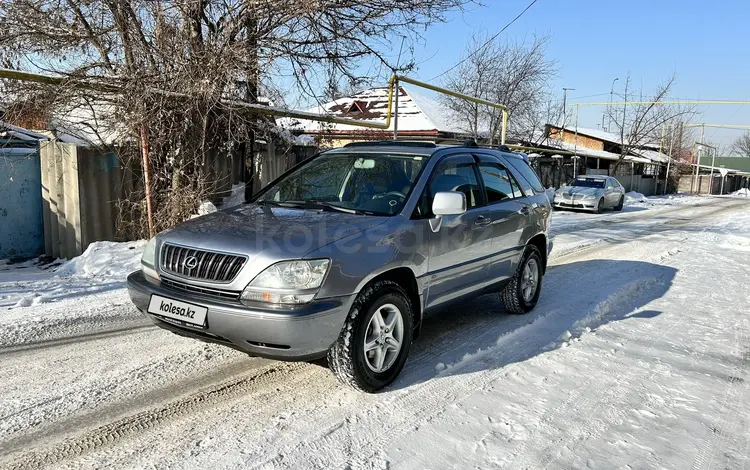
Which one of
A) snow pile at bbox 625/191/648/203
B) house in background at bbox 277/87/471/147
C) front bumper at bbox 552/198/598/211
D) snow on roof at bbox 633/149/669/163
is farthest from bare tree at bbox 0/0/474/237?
snow on roof at bbox 633/149/669/163

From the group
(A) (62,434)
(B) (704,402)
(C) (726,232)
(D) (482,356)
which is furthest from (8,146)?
(C) (726,232)

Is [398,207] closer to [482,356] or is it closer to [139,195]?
[482,356]

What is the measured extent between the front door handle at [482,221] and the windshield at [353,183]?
756 mm

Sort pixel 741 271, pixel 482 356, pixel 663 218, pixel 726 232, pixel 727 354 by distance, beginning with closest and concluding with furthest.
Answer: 1. pixel 482 356
2. pixel 727 354
3. pixel 741 271
4. pixel 726 232
5. pixel 663 218

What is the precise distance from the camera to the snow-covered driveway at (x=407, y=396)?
2.89 meters

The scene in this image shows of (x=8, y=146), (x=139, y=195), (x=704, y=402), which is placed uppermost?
→ (x=8, y=146)

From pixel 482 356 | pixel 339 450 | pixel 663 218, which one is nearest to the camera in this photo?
pixel 339 450

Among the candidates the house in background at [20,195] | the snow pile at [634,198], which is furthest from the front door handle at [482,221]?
the snow pile at [634,198]

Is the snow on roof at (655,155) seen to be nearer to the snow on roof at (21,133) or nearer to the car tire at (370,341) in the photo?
the snow on roof at (21,133)

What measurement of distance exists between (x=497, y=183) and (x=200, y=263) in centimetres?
314

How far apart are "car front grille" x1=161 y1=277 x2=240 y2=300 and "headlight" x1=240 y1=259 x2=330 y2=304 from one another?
88 mm

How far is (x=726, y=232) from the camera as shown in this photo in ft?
46.9

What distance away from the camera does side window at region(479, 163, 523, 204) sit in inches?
202

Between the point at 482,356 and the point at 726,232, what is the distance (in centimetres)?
1315
